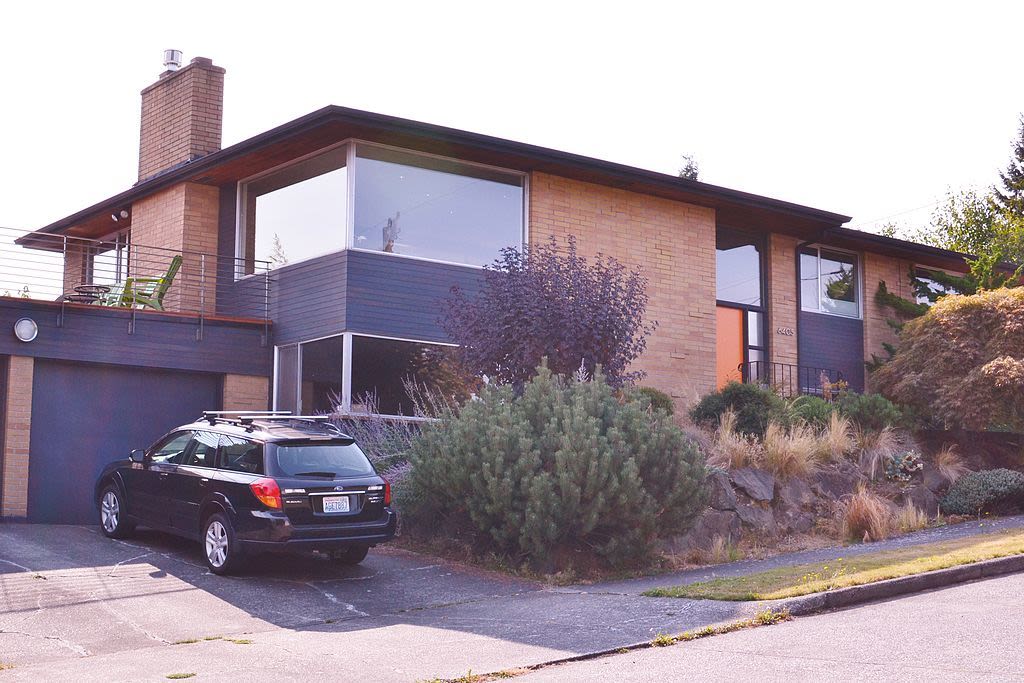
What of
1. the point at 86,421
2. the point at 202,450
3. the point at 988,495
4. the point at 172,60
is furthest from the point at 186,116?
the point at 988,495

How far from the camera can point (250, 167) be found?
1873 centimetres

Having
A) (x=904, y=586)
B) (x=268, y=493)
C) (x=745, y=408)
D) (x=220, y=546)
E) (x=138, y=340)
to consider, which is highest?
(x=138, y=340)

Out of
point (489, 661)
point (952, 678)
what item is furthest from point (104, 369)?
point (952, 678)

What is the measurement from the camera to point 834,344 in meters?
23.6

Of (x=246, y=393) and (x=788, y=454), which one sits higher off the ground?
(x=246, y=393)

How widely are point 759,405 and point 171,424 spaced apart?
890 cm

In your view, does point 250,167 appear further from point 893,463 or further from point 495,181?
point 893,463

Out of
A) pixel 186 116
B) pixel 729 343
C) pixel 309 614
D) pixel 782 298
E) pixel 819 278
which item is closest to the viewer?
pixel 309 614

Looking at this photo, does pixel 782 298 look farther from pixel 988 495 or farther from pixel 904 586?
pixel 904 586

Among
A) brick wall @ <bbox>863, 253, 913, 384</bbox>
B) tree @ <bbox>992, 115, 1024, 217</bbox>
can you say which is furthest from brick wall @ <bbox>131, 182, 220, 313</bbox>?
tree @ <bbox>992, 115, 1024, 217</bbox>

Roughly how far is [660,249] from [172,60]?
1004 cm

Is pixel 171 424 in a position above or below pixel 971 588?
above

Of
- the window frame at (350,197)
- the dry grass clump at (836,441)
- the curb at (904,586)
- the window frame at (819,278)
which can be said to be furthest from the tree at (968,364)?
the curb at (904,586)

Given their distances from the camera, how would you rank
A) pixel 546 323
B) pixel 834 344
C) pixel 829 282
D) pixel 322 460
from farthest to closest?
pixel 829 282 < pixel 834 344 < pixel 546 323 < pixel 322 460
